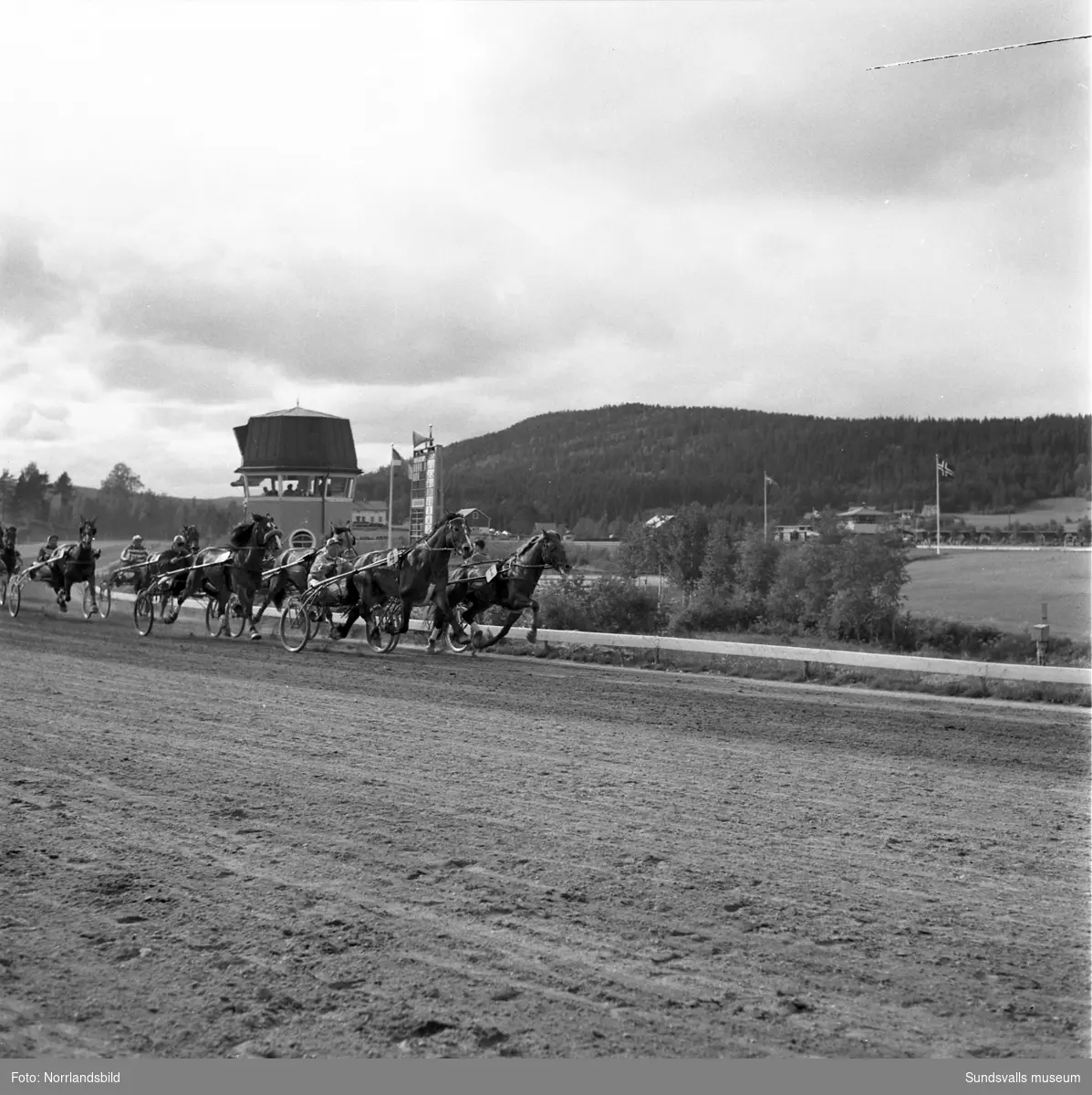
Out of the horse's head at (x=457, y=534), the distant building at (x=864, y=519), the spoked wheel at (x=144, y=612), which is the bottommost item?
the spoked wheel at (x=144, y=612)

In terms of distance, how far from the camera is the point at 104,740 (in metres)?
8.82

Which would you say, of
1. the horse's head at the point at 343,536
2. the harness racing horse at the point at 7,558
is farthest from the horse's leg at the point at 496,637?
the harness racing horse at the point at 7,558

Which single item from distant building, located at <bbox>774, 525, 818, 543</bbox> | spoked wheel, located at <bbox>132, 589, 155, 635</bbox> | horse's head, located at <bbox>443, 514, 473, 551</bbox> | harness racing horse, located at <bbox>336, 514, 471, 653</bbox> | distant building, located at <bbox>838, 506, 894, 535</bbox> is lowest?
spoked wheel, located at <bbox>132, 589, 155, 635</bbox>

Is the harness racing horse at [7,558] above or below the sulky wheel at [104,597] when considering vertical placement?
above

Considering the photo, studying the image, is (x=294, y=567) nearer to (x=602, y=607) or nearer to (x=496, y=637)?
(x=496, y=637)

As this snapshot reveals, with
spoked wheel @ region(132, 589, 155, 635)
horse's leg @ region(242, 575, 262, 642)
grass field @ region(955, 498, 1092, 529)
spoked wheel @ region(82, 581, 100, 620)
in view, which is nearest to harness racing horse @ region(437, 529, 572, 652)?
horse's leg @ region(242, 575, 262, 642)

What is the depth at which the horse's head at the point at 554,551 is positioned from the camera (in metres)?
16.4

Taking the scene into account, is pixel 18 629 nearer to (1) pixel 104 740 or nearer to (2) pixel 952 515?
(1) pixel 104 740

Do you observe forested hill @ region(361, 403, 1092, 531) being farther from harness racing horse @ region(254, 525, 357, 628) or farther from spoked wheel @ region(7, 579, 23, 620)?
harness racing horse @ region(254, 525, 357, 628)

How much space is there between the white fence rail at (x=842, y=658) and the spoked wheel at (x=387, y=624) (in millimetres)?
1591

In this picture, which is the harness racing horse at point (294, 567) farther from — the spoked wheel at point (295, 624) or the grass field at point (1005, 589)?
the grass field at point (1005, 589)

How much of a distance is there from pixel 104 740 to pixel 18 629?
1332 centimetres

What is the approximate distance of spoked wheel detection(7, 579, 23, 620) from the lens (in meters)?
25.3

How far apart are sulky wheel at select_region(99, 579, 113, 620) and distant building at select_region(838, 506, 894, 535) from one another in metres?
33.9
